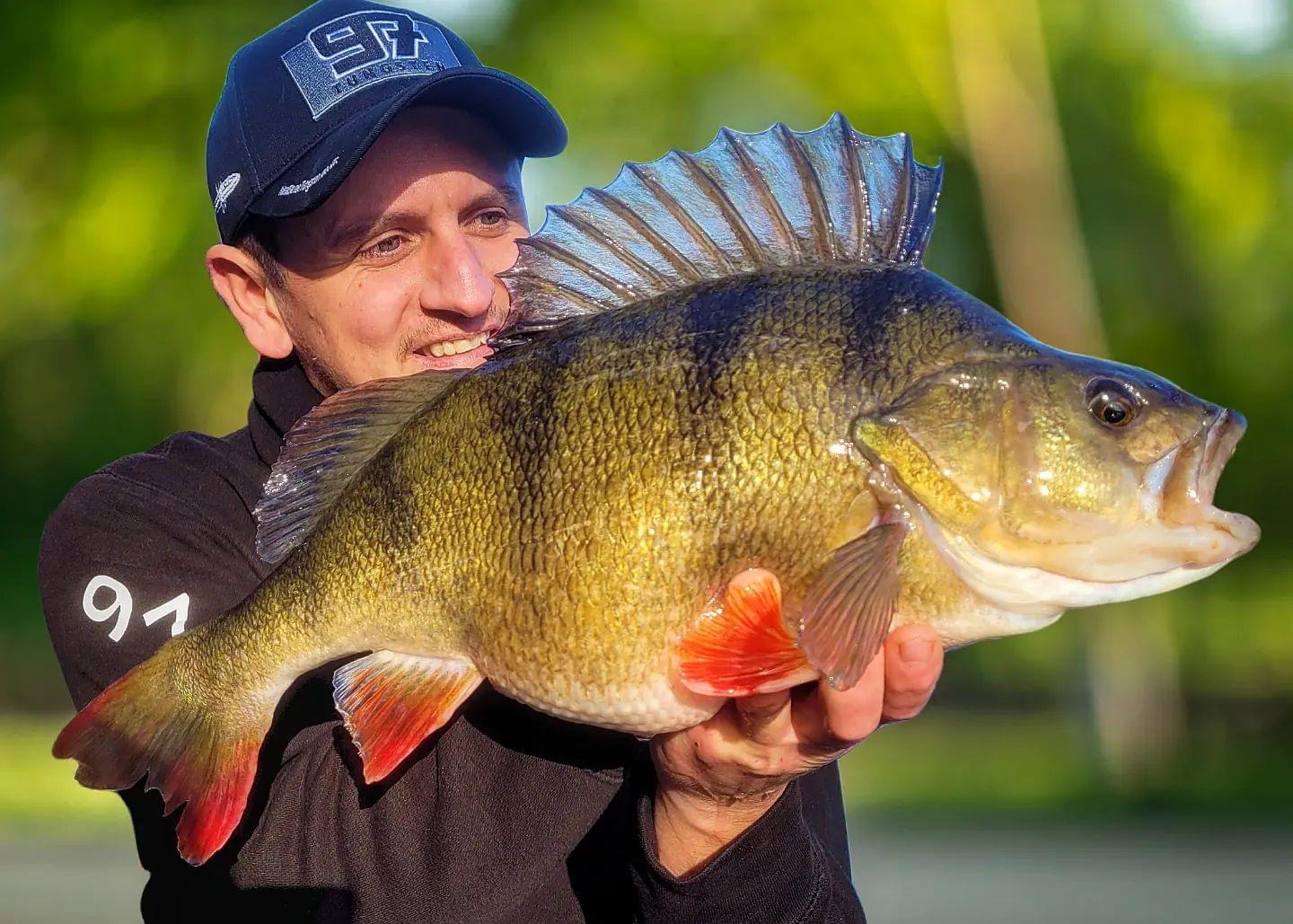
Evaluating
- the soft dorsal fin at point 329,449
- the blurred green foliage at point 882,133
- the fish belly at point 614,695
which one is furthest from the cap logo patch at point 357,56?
the blurred green foliage at point 882,133

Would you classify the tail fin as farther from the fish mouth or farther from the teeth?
the fish mouth

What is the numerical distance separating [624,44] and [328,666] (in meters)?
11.9

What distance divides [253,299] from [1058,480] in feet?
5.04

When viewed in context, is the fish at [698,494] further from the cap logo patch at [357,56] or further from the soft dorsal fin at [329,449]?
the cap logo patch at [357,56]

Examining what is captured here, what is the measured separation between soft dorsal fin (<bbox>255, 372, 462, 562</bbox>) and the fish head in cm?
65

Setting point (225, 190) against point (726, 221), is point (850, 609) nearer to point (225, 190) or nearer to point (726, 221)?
point (726, 221)

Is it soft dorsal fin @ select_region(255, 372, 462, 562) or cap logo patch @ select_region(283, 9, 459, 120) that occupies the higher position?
cap logo patch @ select_region(283, 9, 459, 120)

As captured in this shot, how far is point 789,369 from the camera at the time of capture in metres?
1.81

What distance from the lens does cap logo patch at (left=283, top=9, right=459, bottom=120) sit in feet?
8.32

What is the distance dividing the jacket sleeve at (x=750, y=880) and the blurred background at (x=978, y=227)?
6.42 m

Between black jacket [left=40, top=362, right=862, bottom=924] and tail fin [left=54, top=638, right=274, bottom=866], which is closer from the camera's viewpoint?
tail fin [left=54, top=638, right=274, bottom=866]

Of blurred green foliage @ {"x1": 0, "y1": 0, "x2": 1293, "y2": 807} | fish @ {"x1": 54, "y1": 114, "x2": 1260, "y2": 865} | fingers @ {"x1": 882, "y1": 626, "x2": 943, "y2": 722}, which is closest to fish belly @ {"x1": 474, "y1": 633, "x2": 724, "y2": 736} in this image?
fish @ {"x1": 54, "y1": 114, "x2": 1260, "y2": 865}

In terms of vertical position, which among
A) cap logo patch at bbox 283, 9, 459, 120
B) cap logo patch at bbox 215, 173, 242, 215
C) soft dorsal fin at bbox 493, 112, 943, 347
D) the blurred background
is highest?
cap logo patch at bbox 283, 9, 459, 120

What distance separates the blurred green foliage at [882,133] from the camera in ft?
39.0
